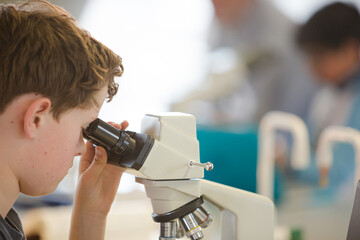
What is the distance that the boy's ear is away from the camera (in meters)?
0.77

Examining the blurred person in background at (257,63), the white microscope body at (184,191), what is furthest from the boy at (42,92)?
the blurred person in background at (257,63)

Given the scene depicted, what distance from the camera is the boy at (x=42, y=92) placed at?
77cm

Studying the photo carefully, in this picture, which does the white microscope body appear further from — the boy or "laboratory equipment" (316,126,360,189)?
"laboratory equipment" (316,126,360,189)

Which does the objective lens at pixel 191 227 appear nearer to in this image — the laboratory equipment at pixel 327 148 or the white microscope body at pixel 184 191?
the white microscope body at pixel 184 191

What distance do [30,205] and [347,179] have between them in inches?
69.2

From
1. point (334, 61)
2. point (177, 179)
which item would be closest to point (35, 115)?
point (177, 179)

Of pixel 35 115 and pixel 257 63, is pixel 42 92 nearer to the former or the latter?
pixel 35 115

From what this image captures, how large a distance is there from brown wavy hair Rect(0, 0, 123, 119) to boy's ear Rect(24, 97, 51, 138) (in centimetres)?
1

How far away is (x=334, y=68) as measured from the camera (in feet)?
8.77

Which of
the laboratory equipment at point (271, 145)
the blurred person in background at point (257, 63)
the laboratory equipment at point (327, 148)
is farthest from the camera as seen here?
the blurred person in background at point (257, 63)

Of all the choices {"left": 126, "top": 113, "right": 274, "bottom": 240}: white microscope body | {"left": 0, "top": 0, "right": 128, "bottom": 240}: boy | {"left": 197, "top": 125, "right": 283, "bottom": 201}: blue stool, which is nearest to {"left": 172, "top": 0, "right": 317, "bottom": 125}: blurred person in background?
{"left": 197, "top": 125, "right": 283, "bottom": 201}: blue stool

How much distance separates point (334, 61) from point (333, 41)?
0.39 ft

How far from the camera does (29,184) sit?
0.84m

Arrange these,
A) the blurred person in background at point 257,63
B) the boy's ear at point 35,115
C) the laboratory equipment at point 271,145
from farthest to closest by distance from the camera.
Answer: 1. the blurred person in background at point 257,63
2. the laboratory equipment at point 271,145
3. the boy's ear at point 35,115
